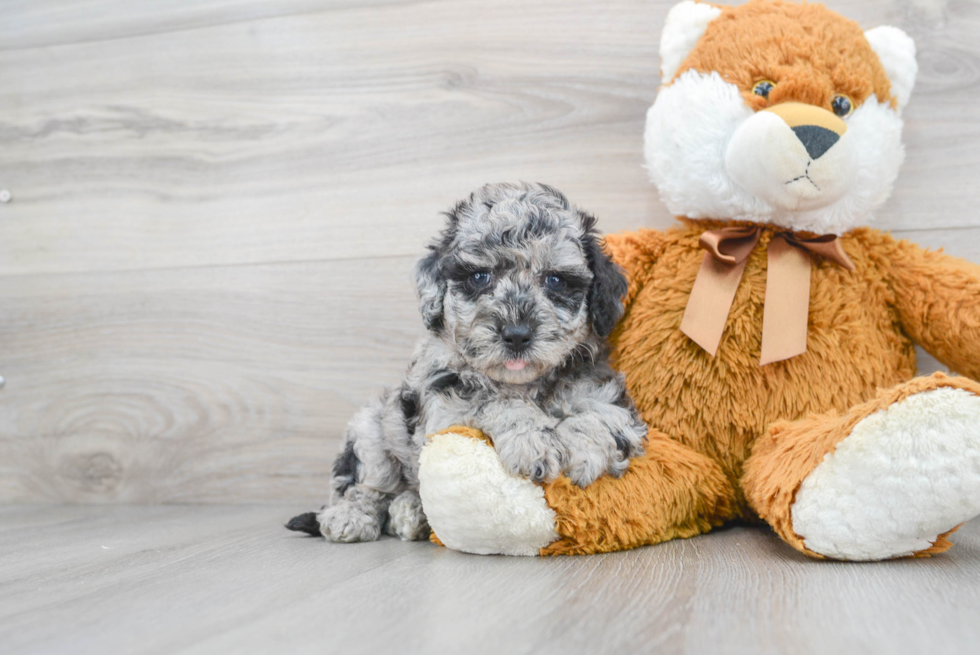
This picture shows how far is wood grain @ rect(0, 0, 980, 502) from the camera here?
2.23 meters

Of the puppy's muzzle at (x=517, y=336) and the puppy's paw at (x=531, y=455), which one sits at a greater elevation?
the puppy's muzzle at (x=517, y=336)

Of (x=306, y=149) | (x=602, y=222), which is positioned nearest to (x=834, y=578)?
(x=602, y=222)

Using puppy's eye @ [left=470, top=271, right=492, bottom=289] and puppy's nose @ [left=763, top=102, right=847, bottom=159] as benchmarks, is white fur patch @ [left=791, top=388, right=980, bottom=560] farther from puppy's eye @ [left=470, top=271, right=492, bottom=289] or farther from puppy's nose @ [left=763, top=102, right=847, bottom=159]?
puppy's eye @ [left=470, top=271, right=492, bottom=289]

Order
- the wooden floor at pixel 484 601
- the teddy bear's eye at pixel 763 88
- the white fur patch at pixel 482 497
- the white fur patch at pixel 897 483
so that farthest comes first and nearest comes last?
the teddy bear's eye at pixel 763 88
the white fur patch at pixel 482 497
the white fur patch at pixel 897 483
the wooden floor at pixel 484 601

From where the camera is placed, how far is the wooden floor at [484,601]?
1001 millimetres

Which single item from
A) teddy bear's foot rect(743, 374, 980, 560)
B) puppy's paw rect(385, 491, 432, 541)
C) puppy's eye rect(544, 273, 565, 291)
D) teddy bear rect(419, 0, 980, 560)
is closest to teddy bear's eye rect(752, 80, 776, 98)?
teddy bear rect(419, 0, 980, 560)

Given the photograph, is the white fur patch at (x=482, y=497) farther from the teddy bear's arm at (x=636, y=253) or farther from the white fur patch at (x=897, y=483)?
the teddy bear's arm at (x=636, y=253)

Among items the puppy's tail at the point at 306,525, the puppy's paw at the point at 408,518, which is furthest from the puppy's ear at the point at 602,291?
the puppy's tail at the point at 306,525

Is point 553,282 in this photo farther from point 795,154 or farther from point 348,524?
point 348,524

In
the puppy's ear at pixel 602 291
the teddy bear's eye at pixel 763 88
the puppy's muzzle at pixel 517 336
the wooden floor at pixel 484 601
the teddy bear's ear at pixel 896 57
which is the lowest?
the wooden floor at pixel 484 601

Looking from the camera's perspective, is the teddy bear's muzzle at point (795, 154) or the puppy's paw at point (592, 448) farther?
the teddy bear's muzzle at point (795, 154)

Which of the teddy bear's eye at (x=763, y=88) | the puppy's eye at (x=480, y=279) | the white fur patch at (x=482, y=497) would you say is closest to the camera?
the white fur patch at (x=482, y=497)

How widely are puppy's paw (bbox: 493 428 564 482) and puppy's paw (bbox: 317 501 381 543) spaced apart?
1.67ft

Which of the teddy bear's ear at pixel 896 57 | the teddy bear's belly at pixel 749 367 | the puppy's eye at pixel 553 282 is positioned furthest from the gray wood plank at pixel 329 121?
the puppy's eye at pixel 553 282
